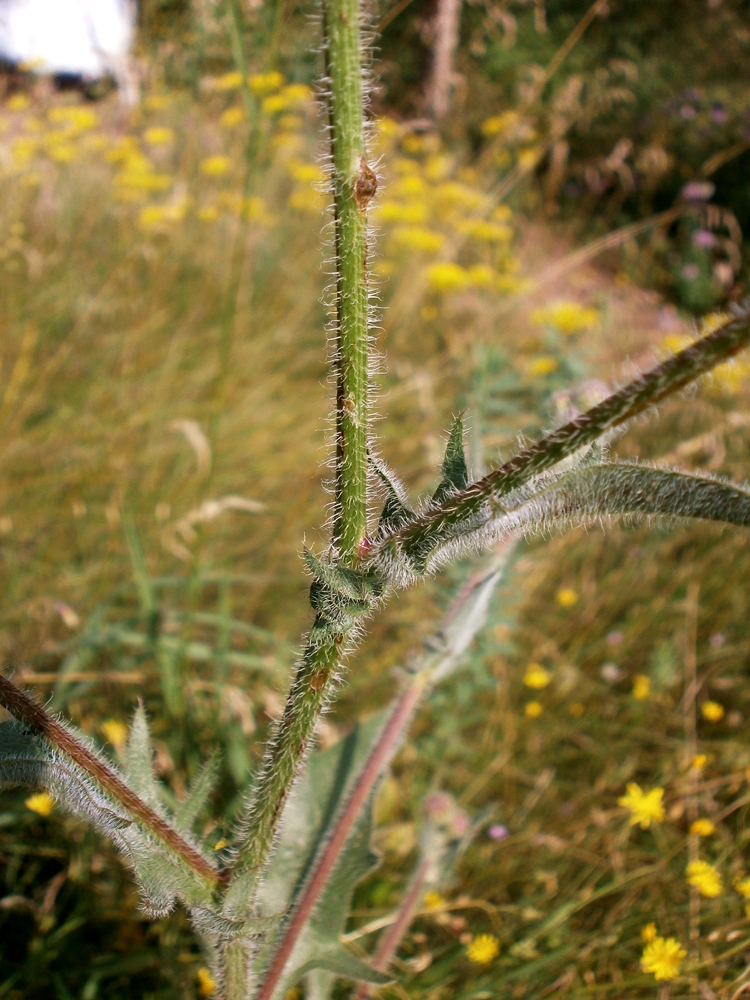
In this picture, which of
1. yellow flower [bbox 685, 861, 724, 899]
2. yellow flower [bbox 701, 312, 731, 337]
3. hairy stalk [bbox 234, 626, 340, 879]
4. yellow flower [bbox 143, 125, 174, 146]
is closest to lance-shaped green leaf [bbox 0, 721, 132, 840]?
hairy stalk [bbox 234, 626, 340, 879]

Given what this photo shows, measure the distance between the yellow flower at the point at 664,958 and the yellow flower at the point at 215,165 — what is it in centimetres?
296

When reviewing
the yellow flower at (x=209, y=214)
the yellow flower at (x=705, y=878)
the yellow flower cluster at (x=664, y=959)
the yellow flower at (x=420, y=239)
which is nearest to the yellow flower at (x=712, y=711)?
the yellow flower at (x=705, y=878)

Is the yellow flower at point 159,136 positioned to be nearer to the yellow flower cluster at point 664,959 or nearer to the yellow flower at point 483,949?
the yellow flower at point 483,949

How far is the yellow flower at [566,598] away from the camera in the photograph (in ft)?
6.22

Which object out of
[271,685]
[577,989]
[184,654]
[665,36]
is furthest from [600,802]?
[665,36]

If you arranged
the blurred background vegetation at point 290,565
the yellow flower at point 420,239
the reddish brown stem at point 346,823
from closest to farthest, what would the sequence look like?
1. the reddish brown stem at point 346,823
2. the blurred background vegetation at point 290,565
3. the yellow flower at point 420,239

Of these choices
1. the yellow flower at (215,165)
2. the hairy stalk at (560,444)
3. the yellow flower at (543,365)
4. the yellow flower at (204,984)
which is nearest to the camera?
the hairy stalk at (560,444)

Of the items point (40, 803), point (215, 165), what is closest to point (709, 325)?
point (40, 803)

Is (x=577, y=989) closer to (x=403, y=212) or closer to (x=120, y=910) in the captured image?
(x=120, y=910)

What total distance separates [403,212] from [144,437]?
5.17 feet

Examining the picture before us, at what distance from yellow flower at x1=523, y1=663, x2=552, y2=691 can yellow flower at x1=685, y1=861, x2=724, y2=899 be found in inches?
21.0

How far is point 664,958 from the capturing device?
95 cm

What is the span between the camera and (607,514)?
544mm

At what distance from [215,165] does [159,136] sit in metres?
0.39
